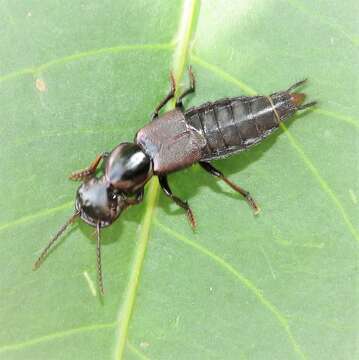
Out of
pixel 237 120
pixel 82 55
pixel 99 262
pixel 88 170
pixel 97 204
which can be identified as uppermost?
pixel 82 55

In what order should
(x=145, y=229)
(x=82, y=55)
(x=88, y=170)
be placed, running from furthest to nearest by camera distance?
(x=88, y=170) → (x=145, y=229) → (x=82, y=55)

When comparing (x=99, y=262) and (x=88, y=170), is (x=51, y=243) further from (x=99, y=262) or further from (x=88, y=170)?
(x=88, y=170)

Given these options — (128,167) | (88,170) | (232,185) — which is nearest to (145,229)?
(128,167)

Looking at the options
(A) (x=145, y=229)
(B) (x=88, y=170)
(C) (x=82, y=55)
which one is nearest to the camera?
(C) (x=82, y=55)

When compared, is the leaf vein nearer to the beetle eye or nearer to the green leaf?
the green leaf

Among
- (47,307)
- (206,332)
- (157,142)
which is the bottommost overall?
(206,332)

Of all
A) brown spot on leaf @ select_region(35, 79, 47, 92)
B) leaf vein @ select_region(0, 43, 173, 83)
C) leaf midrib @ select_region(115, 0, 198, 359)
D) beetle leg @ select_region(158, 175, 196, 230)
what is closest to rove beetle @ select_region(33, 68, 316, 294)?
beetle leg @ select_region(158, 175, 196, 230)

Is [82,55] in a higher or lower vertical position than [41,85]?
higher

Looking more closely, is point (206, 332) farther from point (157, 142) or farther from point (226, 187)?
point (157, 142)

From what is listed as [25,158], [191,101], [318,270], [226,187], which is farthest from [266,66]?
[25,158]
